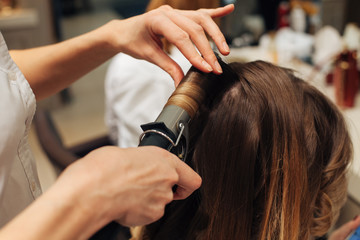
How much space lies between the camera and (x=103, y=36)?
864 mm

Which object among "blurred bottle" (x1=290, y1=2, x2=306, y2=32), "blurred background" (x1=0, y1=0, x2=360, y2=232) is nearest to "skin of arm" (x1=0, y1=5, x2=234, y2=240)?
"blurred background" (x1=0, y1=0, x2=360, y2=232)

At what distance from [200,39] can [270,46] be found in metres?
1.59

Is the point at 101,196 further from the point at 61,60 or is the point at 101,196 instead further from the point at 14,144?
the point at 61,60

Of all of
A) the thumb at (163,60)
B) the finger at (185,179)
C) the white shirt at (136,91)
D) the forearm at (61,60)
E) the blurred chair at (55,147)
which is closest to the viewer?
the finger at (185,179)

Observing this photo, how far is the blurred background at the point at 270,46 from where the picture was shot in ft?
5.08

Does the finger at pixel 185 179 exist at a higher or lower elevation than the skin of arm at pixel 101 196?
lower

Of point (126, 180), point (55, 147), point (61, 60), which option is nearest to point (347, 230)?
point (126, 180)

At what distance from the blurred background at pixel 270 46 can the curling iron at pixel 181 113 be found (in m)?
0.48

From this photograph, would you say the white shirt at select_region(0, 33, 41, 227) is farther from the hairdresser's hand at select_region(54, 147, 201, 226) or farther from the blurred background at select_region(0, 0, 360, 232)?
the blurred background at select_region(0, 0, 360, 232)

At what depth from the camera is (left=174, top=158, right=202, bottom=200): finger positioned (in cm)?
52

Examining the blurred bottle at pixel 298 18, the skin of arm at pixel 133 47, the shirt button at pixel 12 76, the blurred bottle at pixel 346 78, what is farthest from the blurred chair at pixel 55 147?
the blurred bottle at pixel 298 18

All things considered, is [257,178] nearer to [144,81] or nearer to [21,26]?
[144,81]

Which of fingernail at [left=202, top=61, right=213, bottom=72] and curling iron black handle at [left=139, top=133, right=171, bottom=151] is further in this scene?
fingernail at [left=202, top=61, right=213, bottom=72]

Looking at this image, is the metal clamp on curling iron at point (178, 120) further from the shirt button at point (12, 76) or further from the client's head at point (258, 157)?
the shirt button at point (12, 76)
